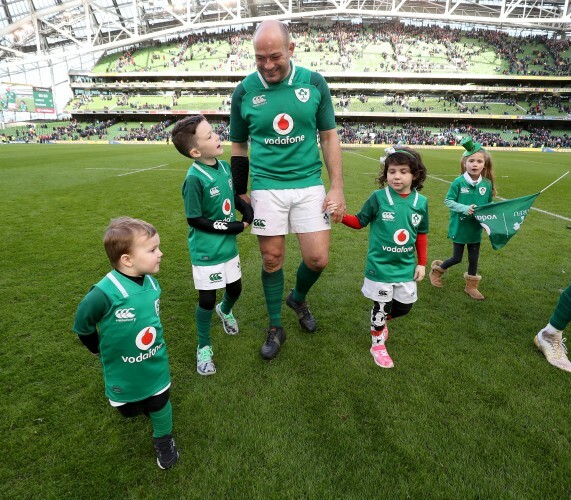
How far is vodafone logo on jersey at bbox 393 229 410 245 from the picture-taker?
9.12ft

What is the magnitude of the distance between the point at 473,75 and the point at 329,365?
54434mm

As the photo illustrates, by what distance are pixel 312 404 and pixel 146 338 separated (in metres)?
1.17

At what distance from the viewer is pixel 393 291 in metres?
2.92

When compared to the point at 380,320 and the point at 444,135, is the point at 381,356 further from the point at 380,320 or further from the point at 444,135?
the point at 444,135

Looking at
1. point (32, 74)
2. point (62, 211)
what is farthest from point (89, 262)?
point (32, 74)

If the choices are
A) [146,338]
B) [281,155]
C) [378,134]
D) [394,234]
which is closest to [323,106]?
[281,155]

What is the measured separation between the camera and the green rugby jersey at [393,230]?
9.12ft

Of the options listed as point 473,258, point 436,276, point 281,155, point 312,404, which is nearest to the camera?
point 312,404

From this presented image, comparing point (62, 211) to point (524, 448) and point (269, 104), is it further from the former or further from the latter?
point (524, 448)

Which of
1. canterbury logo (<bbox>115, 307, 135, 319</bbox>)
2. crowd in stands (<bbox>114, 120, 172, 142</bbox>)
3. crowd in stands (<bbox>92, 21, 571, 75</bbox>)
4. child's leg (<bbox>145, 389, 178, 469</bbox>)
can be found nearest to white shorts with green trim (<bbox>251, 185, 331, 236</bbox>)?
canterbury logo (<bbox>115, 307, 135, 319</bbox>)

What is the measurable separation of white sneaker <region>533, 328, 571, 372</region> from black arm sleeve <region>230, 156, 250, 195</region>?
2.69m

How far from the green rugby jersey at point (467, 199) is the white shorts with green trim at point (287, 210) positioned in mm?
1981

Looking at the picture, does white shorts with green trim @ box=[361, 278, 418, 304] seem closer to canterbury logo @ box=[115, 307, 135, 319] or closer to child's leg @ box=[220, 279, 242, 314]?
child's leg @ box=[220, 279, 242, 314]

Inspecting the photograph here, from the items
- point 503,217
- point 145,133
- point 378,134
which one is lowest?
point 378,134
